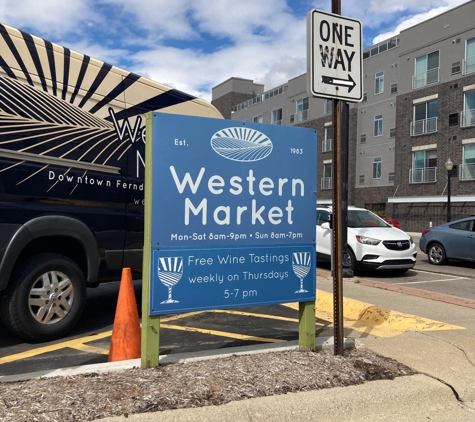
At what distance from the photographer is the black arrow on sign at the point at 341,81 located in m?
4.12

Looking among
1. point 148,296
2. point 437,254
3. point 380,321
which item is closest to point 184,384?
point 148,296

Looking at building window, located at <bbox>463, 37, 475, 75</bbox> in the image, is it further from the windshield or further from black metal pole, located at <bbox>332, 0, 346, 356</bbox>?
black metal pole, located at <bbox>332, 0, 346, 356</bbox>

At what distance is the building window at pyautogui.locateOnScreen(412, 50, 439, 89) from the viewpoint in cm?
3184

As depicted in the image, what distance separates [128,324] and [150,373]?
0.68 m

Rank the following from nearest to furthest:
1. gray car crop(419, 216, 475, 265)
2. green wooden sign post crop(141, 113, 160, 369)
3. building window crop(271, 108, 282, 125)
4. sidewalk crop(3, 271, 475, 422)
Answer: sidewalk crop(3, 271, 475, 422) → green wooden sign post crop(141, 113, 160, 369) → gray car crop(419, 216, 475, 265) → building window crop(271, 108, 282, 125)

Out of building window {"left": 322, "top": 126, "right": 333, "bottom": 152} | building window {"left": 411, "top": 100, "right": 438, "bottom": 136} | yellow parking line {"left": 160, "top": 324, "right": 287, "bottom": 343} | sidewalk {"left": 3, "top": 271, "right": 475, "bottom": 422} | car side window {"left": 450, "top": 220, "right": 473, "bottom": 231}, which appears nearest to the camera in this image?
sidewalk {"left": 3, "top": 271, "right": 475, "bottom": 422}

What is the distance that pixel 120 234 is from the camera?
5.60 meters

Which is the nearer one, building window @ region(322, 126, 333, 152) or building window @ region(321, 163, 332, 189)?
building window @ region(322, 126, 333, 152)

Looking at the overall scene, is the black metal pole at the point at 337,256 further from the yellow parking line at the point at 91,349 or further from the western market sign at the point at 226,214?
the yellow parking line at the point at 91,349

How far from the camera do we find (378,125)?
37156 mm

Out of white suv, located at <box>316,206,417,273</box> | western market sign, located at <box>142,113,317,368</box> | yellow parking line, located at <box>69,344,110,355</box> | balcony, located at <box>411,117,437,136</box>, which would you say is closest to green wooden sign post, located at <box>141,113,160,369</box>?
western market sign, located at <box>142,113,317,368</box>

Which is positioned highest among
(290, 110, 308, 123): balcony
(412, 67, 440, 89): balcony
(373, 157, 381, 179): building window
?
(412, 67, 440, 89): balcony

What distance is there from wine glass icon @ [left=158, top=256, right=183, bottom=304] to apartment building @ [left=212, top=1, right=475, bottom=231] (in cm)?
2915

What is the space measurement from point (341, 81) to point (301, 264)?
5.28 feet
